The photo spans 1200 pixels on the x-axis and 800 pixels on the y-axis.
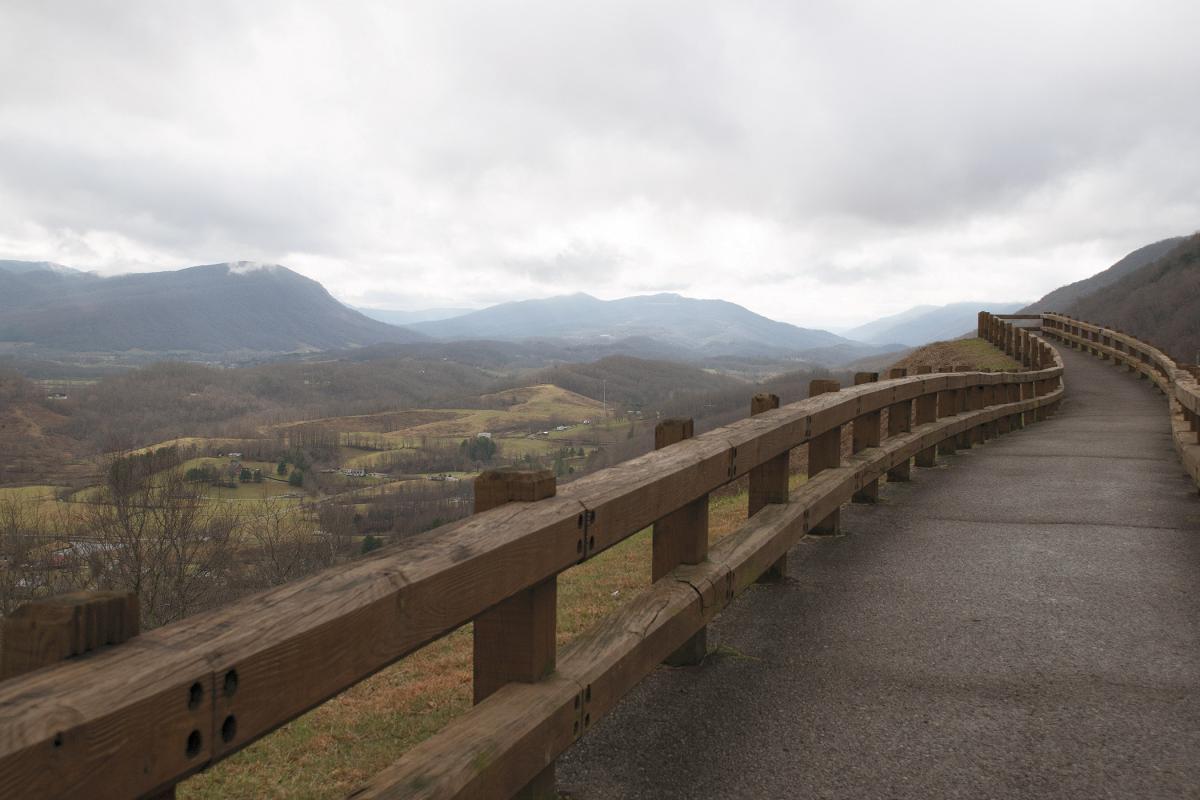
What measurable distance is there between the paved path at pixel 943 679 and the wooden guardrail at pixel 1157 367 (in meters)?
1.69

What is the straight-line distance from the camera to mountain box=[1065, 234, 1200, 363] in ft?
286

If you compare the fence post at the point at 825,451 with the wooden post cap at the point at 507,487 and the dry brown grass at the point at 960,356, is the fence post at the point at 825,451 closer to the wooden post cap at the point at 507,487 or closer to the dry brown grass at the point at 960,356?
the wooden post cap at the point at 507,487

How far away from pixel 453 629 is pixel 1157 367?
27778 mm

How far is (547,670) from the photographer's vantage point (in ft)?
9.18

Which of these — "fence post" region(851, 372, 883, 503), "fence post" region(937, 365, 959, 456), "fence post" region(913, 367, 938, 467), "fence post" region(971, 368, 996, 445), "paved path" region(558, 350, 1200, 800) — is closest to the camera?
"paved path" region(558, 350, 1200, 800)

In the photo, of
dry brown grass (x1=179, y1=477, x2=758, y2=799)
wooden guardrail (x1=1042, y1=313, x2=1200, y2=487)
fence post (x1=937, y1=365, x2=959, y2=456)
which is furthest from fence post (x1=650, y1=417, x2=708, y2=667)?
fence post (x1=937, y1=365, x2=959, y2=456)

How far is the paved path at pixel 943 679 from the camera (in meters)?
3.12

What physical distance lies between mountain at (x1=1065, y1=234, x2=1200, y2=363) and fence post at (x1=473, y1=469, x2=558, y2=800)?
8149 cm

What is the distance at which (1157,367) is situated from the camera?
24.2 m

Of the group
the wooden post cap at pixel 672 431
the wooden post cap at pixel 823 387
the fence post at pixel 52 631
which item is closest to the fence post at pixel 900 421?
the wooden post cap at pixel 823 387

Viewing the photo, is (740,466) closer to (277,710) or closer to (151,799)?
(277,710)

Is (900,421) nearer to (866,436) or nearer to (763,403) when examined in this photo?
(866,436)

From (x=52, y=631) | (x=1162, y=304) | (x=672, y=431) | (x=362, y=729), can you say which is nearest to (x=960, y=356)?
(x=672, y=431)

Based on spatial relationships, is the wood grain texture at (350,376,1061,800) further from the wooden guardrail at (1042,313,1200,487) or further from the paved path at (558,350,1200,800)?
the wooden guardrail at (1042,313,1200,487)
